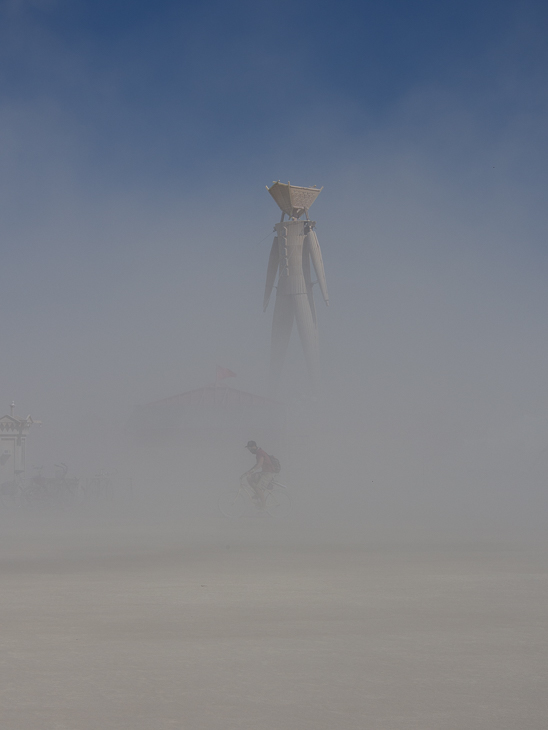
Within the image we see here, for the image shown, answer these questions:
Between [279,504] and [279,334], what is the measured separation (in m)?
23.4

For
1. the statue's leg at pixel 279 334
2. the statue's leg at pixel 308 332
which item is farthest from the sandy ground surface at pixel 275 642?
the statue's leg at pixel 279 334

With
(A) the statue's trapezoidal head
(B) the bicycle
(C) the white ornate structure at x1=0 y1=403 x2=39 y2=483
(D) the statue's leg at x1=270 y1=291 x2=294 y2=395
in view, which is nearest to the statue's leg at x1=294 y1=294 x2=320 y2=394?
(D) the statue's leg at x1=270 y1=291 x2=294 y2=395

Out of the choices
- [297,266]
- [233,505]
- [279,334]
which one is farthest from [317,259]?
[233,505]

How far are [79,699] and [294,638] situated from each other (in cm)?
200

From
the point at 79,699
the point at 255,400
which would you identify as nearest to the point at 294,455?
the point at 255,400

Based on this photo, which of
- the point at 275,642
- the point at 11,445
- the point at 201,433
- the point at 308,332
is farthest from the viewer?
the point at 201,433

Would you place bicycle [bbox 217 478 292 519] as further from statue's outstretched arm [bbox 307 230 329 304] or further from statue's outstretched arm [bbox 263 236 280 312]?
statue's outstretched arm [bbox 263 236 280 312]

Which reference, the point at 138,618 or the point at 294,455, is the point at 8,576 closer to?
the point at 138,618

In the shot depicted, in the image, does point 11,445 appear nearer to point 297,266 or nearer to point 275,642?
point 297,266

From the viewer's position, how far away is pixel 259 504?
17328 mm

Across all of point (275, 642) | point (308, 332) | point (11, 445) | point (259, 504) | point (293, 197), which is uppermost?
point (293, 197)

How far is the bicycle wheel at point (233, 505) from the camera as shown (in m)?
17.5

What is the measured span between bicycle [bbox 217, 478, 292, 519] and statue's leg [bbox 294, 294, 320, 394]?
2183 centimetres

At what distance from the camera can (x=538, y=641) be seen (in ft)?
19.4
